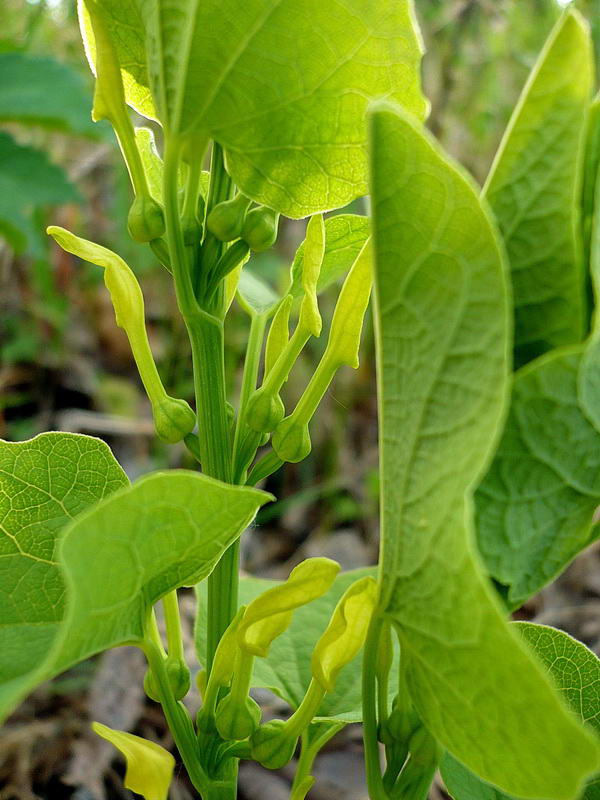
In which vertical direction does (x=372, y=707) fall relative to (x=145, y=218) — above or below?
below

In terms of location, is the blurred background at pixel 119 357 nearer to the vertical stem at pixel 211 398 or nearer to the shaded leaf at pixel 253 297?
the shaded leaf at pixel 253 297

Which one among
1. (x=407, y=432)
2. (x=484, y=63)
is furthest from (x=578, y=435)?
(x=484, y=63)

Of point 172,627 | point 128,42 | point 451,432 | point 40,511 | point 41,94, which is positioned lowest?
point 172,627

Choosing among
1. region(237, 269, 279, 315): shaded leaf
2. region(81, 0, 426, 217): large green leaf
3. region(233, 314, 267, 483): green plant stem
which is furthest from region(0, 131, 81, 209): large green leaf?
region(81, 0, 426, 217): large green leaf

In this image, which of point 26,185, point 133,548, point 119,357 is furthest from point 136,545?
point 119,357

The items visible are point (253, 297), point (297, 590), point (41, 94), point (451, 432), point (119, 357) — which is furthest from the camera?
point (119, 357)

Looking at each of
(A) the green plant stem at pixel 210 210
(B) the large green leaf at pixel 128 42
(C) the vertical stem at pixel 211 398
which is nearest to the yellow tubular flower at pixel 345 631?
(C) the vertical stem at pixel 211 398

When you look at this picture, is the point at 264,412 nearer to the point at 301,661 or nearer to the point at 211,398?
the point at 211,398
